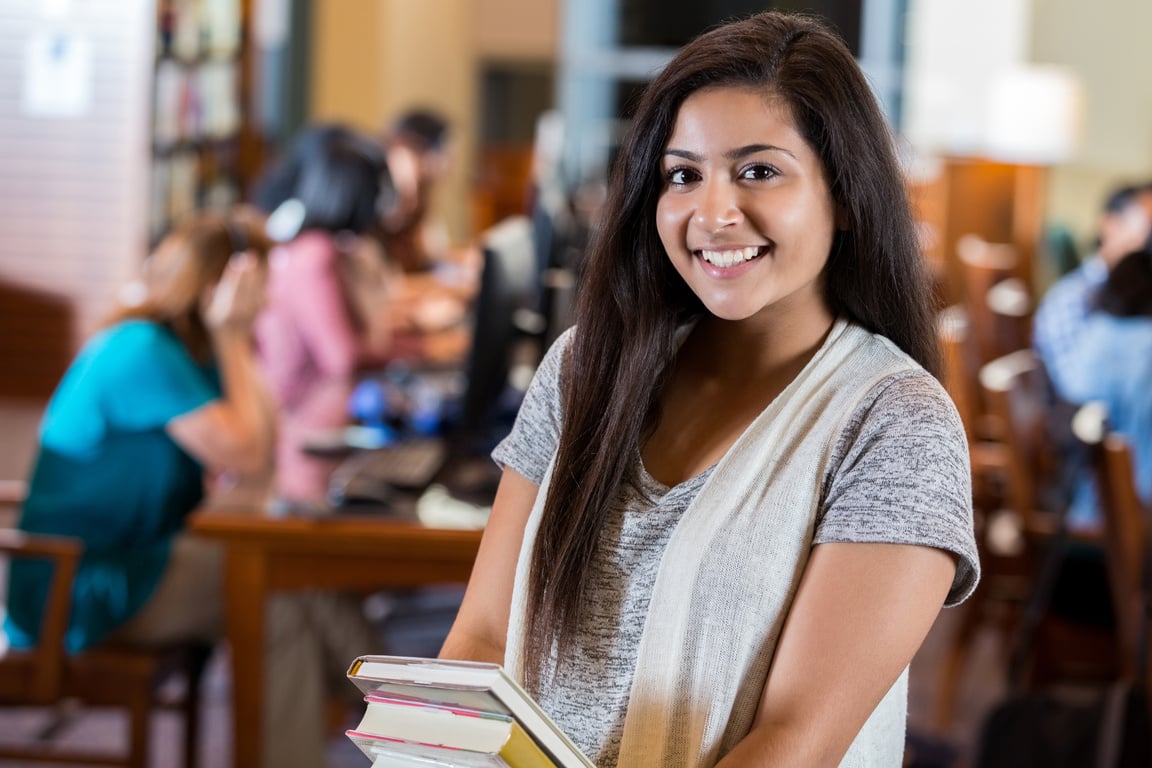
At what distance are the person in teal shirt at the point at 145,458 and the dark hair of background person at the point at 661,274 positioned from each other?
134cm

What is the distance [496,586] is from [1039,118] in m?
7.31

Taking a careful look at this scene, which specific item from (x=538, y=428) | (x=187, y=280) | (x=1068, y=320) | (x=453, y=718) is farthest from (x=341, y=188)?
(x=453, y=718)

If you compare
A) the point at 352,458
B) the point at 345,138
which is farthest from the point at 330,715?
the point at 345,138

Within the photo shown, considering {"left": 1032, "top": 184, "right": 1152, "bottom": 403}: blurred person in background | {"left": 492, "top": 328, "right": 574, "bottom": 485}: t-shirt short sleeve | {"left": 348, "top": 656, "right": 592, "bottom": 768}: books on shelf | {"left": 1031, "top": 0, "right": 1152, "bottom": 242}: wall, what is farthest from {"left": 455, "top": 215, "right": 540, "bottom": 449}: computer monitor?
{"left": 1031, "top": 0, "right": 1152, "bottom": 242}: wall

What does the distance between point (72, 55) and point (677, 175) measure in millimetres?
4128

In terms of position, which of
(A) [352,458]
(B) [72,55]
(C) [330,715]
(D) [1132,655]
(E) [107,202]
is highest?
(B) [72,55]

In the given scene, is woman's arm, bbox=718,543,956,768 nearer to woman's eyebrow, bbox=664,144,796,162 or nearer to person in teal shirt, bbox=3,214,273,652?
woman's eyebrow, bbox=664,144,796,162

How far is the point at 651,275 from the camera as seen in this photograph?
4.20 ft

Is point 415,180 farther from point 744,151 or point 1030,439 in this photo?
point 744,151

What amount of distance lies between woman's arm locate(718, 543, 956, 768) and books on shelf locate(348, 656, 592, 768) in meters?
0.16

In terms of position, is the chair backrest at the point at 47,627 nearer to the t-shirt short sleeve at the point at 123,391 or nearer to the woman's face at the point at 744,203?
the t-shirt short sleeve at the point at 123,391

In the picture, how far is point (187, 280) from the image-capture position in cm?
256

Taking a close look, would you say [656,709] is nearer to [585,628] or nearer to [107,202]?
[585,628]

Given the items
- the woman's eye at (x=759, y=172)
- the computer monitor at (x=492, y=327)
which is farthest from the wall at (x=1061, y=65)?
the woman's eye at (x=759, y=172)
